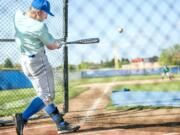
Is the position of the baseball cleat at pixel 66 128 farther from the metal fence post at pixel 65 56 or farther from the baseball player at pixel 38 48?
the metal fence post at pixel 65 56

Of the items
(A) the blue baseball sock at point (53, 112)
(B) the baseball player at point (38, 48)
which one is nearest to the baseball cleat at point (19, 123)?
(B) the baseball player at point (38, 48)

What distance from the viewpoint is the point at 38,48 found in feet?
16.3

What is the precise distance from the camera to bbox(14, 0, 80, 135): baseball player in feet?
15.8

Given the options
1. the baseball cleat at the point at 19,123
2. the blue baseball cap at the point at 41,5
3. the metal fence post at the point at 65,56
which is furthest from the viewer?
the metal fence post at the point at 65,56

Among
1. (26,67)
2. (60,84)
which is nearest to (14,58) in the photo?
(60,84)

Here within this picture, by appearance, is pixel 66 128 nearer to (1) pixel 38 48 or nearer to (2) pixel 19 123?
(2) pixel 19 123

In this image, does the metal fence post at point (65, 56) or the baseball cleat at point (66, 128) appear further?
the metal fence post at point (65, 56)

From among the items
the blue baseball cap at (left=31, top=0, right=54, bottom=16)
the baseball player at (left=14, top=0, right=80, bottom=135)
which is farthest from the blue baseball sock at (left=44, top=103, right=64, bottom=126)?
the blue baseball cap at (left=31, top=0, right=54, bottom=16)

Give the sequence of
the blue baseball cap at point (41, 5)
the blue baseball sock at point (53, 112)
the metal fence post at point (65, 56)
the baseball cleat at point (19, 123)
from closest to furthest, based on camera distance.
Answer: the blue baseball cap at point (41, 5) → the blue baseball sock at point (53, 112) → the baseball cleat at point (19, 123) → the metal fence post at point (65, 56)

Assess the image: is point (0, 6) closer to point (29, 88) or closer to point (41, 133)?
point (29, 88)

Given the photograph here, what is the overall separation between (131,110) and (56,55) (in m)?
2.87

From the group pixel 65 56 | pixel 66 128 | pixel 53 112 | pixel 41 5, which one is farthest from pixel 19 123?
pixel 65 56

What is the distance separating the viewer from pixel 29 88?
24.3 ft

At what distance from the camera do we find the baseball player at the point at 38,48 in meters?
4.82
